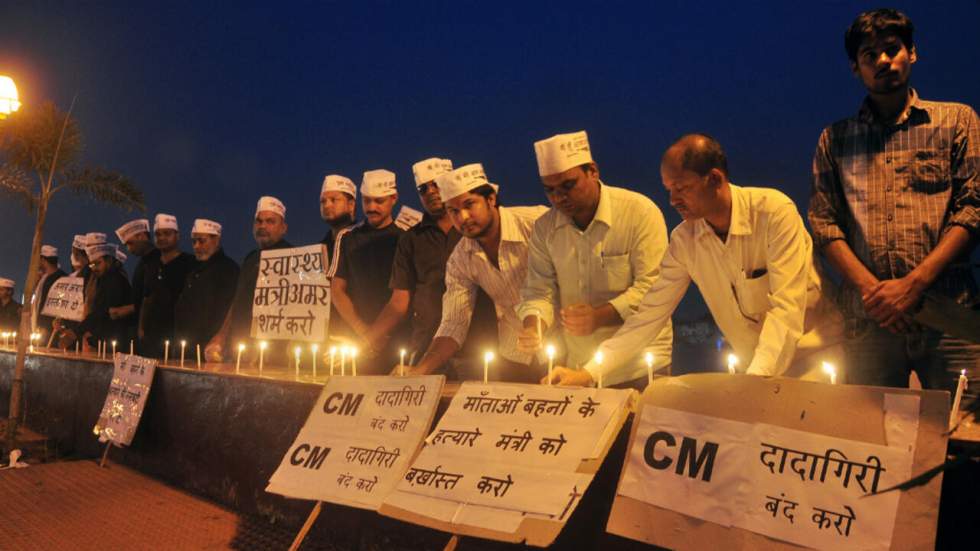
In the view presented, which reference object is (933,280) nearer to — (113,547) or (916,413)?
(916,413)

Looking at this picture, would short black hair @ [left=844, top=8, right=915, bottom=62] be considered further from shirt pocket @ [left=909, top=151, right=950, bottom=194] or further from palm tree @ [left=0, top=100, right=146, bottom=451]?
palm tree @ [left=0, top=100, right=146, bottom=451]

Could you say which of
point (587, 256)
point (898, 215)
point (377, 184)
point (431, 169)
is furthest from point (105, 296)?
point (898, 215)

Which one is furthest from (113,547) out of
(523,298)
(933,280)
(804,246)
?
(933,280)

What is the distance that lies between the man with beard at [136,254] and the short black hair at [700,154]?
25.2 ft

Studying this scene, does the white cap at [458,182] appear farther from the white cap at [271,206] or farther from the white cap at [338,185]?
the white cap at [271,206]

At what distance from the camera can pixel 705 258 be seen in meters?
3.62

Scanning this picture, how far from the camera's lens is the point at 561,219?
176 inches

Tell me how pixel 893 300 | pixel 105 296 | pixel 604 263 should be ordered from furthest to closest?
pixel 105 296 < pixel 604 263 < pixel 893 300

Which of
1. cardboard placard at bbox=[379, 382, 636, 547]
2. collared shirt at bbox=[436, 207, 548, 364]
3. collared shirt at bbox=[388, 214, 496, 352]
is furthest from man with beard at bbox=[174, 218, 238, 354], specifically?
cardboard placard at bbox=[379, 382, 636, 547]

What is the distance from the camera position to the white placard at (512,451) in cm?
269

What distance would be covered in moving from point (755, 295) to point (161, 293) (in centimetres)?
733

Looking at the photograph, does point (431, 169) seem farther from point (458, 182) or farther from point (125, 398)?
point (125, 398)

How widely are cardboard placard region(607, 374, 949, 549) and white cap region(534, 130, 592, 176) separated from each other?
1.85 metres

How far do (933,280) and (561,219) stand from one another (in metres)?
2.00
